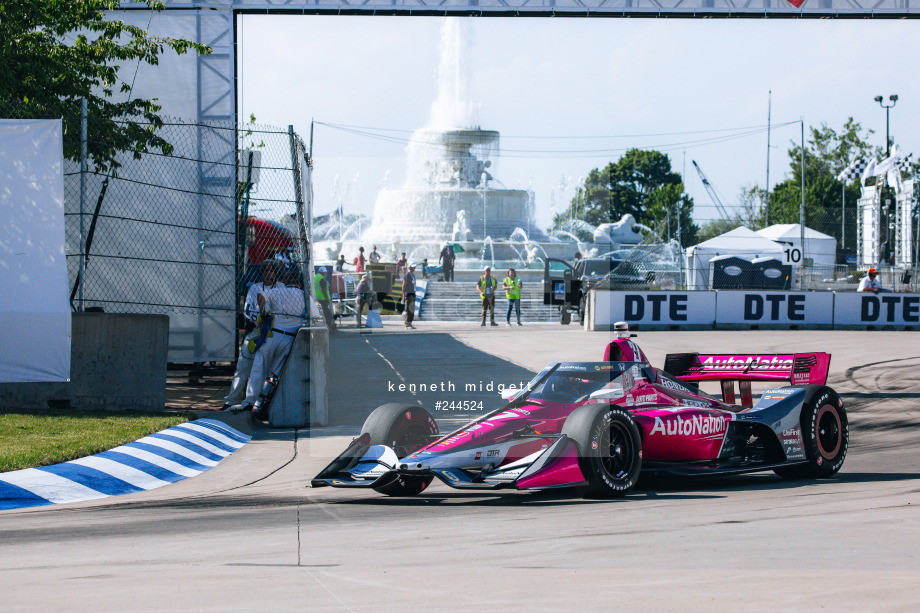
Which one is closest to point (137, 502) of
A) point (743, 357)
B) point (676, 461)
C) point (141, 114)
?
point (676, 461)

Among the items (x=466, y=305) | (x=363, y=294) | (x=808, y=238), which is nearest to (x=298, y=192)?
(x=363, y=294)

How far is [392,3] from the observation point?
19938 millimetres

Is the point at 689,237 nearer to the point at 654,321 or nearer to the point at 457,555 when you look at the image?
the point at 654,321

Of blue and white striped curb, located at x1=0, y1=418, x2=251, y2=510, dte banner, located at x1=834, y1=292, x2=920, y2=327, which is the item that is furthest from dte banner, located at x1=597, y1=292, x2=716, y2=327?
blue and white striped curb, located at x1=0, y1=418, x2=251, y2=510

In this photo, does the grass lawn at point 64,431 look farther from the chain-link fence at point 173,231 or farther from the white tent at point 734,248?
the white tent at point 734,248

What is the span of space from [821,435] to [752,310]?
19.2 metres

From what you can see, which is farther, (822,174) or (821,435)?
(822,174)

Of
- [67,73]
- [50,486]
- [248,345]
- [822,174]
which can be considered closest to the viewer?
[50,486]

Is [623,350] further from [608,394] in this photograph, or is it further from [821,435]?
[821,435]

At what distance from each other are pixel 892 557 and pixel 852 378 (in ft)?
37.2

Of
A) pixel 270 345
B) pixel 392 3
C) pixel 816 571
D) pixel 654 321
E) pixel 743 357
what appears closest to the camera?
pixel 816 571

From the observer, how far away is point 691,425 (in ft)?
26.3

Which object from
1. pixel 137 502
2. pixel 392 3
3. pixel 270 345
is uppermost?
pixel 392 3

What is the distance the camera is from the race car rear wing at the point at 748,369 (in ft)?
30.0
